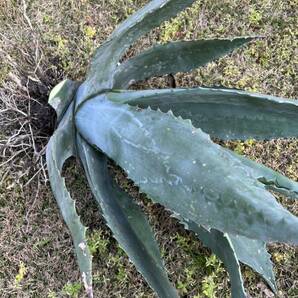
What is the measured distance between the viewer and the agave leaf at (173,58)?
1.72 meters

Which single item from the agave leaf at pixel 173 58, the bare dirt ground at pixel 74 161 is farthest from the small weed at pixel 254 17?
the agave leaf at pixel 173 58

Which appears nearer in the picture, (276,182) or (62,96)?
(276,182)

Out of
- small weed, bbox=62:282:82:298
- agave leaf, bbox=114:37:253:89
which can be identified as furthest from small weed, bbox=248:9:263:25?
small weed, bbox=62:282:82:298

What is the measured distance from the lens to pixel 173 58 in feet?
5.90

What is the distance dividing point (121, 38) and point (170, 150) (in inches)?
18.9

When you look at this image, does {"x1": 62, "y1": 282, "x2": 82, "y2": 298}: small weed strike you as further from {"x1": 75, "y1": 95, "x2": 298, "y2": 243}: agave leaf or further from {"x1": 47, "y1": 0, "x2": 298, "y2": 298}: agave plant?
{"x1": 75, "y1": 95, "x2": 298, "y2": 243}: agave leaf

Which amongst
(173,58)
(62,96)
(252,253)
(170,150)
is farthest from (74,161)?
(170,150)

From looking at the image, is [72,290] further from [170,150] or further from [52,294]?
[170,150]

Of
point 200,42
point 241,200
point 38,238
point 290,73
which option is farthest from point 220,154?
point 290,73

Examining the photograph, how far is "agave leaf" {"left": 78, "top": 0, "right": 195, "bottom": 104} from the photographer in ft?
5.12

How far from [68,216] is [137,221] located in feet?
1.19

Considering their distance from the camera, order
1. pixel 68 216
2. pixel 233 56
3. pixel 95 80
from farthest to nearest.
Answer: pixel 233 56, pixel 95 80, pixel 68 216

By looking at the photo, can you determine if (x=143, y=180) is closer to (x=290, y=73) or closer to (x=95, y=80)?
(x=95, y=80)

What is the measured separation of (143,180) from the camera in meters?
1.36
